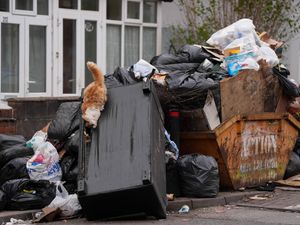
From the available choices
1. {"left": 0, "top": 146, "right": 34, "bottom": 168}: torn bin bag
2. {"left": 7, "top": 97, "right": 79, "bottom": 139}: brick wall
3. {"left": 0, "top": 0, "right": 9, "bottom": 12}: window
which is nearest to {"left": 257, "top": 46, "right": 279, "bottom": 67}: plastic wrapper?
A: {"left": 0, "top": 146, "right": 34, "bottom": 168}: torn bin bag

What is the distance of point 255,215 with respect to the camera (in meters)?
8.37

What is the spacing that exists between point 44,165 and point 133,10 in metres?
5.87

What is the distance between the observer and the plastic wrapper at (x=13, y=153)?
9250 millimetres

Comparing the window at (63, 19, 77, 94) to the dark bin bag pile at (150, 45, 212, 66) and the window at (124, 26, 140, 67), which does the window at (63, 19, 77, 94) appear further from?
the dark bin bag pile at (150, 45, 212, 66)

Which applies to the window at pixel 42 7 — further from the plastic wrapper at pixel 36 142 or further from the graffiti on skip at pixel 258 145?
the graffiti on skip at pixel 258 145

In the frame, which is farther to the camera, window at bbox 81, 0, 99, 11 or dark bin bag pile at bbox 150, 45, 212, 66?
window at bbox 81, 0, 99, 11

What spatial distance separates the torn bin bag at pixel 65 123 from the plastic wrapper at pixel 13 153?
0.35 meters

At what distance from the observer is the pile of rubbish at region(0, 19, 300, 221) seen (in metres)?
8.65

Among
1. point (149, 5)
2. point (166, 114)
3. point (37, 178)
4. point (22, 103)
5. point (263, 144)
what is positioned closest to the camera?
point (37, 178)

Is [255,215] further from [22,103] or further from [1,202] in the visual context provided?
[22,103]

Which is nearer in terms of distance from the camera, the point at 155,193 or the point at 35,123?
the point at 155,193

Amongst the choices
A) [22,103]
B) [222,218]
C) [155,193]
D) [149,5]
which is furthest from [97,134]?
[149,5]

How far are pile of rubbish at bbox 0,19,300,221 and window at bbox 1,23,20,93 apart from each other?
2.56 m

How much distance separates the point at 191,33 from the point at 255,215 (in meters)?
6.77
